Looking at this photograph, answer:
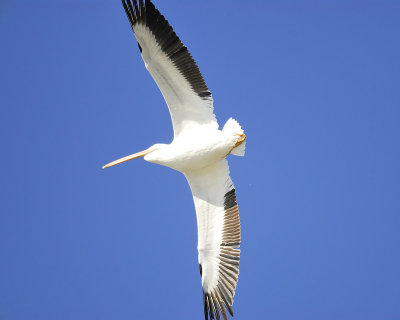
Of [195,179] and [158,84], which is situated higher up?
[158,84]

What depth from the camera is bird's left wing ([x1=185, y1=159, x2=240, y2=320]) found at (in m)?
9.20

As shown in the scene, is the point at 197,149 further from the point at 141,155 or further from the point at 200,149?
the point at 141,155

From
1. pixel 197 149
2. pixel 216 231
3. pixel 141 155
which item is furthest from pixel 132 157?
pixel 216 231

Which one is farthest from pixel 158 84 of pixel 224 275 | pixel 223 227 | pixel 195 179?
pixel 224 275

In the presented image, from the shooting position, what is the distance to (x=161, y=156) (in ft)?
29.8

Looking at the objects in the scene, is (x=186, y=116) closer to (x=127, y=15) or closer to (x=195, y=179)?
(x=195, y=179)

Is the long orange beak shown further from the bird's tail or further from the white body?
the bird's tail

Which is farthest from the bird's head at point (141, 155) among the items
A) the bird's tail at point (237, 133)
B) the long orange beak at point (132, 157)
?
the bird's tail at point (237, 133)

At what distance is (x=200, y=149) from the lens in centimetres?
888

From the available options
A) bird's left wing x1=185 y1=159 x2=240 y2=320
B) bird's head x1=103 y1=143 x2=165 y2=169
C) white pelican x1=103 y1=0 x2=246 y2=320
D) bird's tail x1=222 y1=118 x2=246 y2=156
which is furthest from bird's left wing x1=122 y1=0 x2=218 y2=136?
bird's left wing x1=185 y1=159 x2=240 y2=320

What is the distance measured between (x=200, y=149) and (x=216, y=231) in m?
1.37

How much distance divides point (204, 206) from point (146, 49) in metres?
2.68

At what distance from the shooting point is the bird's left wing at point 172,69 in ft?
26.6

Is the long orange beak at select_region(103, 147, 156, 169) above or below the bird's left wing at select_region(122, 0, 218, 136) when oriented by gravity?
below
